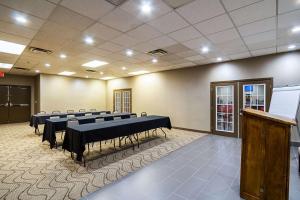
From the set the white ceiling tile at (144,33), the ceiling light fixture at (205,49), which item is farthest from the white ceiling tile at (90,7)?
the ceiling light fixture at (205,49)

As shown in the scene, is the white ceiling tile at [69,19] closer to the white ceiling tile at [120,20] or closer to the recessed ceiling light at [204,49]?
the white ceiling tile at [120,20]

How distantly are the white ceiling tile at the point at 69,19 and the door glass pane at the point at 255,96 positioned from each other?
5412 millimetres

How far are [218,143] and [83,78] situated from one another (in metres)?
8.78

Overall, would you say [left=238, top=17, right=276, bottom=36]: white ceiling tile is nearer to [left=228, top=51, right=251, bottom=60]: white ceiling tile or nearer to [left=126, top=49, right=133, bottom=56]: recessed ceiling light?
[left=228, top=51, right=251, bottom=60]: white ceiling tile

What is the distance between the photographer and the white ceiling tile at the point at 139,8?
8.13ft

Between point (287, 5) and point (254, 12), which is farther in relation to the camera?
point (254, 12)

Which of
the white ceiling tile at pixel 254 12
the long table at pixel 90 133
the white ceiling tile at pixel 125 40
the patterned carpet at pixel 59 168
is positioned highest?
the white ceiling tile at pixel 254 12

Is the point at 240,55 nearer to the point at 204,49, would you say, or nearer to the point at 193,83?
the point at 204,49

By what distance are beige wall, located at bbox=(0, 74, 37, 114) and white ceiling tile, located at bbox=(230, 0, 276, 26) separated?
11251mm

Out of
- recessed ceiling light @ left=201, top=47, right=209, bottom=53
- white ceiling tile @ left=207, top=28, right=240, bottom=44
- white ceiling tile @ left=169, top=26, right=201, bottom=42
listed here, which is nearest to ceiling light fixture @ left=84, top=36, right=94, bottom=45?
white ceiling tile @ left=169, top=26, right=201, bottom=42

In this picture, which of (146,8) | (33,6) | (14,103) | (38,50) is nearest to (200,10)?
(146,8)

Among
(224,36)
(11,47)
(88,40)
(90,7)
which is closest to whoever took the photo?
(90,7)

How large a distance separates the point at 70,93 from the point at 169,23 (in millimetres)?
8562

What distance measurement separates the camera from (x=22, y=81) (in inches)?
391
